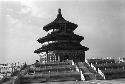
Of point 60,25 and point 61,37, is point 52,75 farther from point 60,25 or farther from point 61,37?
point 60,25

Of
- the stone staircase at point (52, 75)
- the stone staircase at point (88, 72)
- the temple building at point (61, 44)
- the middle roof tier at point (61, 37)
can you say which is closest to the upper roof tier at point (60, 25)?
the temple building at point (61, 44)

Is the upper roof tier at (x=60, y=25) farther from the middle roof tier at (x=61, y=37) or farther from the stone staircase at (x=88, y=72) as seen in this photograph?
the stone staircase at (x=88, y=72)

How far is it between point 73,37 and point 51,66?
19402 mm

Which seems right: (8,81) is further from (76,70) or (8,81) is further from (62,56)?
(62,56)

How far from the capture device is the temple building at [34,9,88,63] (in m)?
61.4

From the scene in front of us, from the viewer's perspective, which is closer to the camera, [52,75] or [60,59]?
[52,75]

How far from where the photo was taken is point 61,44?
63.1 m

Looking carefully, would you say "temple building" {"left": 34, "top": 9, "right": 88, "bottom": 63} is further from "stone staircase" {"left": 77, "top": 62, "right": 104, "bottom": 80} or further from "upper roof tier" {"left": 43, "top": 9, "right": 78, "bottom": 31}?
"stone staircase" {"left": 77, "top": 62, "right": 104, "bottom": 80}

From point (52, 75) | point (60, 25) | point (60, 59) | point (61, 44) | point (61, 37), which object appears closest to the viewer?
point (52, 75)

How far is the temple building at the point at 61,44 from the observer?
61.4 metres

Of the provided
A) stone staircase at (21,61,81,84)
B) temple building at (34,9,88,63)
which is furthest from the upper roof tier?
stone staircase at (21,61,81,84)

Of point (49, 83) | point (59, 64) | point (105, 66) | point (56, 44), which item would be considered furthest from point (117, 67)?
point (56, 44)

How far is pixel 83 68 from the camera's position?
148ft

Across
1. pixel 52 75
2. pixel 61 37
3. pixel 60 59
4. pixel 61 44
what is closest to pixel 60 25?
pixel 61 37
